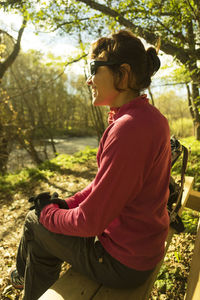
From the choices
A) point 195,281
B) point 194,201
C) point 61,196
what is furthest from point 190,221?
point 61,196

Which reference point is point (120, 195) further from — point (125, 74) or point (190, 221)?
point (190, 221)

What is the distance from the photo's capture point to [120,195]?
1104mm

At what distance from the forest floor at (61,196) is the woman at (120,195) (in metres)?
1.18

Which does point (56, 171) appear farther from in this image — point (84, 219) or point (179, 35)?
point (84, 219)

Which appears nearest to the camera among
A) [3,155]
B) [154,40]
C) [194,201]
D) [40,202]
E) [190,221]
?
[40,202]

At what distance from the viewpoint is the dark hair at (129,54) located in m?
1.29

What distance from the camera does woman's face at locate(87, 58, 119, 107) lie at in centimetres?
136

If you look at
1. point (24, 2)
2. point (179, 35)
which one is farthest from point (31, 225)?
point (24, 2)

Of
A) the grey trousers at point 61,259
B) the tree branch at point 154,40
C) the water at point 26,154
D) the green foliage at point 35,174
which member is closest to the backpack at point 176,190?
the grey trousers at point 61,259

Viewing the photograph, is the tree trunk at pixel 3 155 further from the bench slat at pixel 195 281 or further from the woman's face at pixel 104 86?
the bench slat at pixel 195 281

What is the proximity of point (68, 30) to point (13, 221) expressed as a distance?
5874mm

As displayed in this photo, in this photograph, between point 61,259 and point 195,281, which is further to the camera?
point 61,259

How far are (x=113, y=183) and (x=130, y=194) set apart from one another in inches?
5.0

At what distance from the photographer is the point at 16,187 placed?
5906mm
